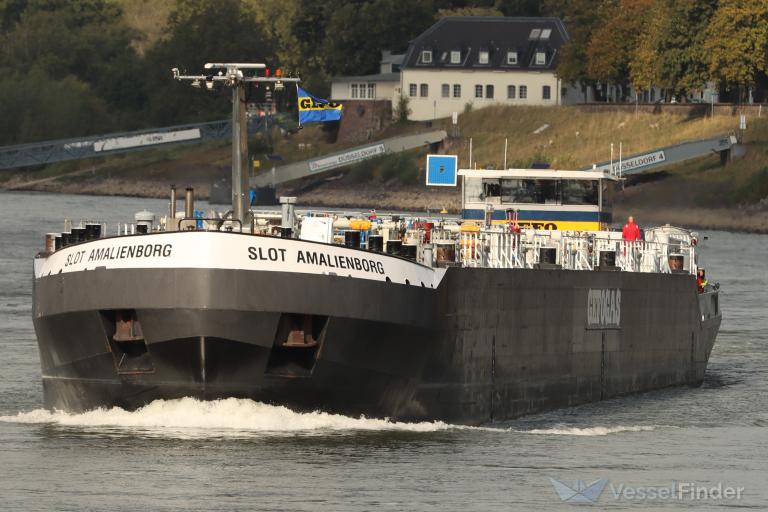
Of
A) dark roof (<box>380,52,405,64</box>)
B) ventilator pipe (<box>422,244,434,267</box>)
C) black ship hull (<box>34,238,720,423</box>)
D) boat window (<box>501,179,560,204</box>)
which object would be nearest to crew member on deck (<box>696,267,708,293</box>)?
boat window (<box>501,179,560,204</box>)

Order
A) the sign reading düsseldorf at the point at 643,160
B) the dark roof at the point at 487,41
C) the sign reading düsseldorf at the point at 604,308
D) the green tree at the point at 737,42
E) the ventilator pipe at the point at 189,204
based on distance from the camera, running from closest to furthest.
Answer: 1. the ventilator pipe at the point at 189,204
2. the sign reading düsseldorf at the point at 604,308
3. the sign reading düsseldorf at the point at 643,160
4. the green tree at the point at 737,42
5. the dark roof at the point at 487,41

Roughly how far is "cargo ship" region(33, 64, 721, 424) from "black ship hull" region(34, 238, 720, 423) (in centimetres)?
3

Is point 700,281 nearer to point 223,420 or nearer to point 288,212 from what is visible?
point 288,212

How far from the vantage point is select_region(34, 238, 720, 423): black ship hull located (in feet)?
101

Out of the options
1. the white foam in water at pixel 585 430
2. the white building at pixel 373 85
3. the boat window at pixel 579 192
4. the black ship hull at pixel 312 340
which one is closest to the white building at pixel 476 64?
the white building at pixel 373 85

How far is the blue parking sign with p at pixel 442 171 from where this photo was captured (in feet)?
140

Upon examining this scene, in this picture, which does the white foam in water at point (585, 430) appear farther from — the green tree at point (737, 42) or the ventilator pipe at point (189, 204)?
the green tree at point (737, 42)

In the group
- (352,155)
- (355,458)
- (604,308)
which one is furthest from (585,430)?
(352,155)

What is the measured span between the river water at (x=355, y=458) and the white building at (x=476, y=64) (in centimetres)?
14011

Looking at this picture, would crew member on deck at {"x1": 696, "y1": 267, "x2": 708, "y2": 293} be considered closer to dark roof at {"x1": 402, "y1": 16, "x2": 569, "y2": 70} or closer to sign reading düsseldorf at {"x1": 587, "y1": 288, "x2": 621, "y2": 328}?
sign reading düsseldorf at {"x1": 587, "y1": 288, "x2": 621, "y2": 328}

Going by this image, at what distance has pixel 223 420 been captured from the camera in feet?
104

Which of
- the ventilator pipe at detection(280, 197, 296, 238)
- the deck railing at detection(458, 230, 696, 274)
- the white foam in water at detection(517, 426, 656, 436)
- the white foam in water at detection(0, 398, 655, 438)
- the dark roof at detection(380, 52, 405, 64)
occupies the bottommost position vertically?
the white foam in water at detection(517, 426, 656, 436)

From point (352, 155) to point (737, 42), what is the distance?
35054 mm

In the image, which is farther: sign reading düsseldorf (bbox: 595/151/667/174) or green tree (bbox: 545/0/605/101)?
green tree (bbox: 545/0/605/101)
